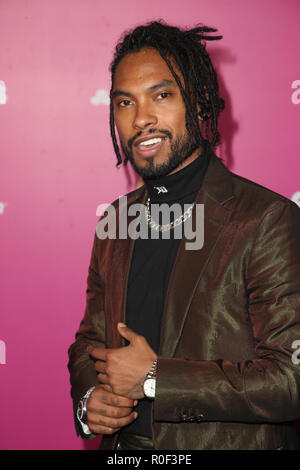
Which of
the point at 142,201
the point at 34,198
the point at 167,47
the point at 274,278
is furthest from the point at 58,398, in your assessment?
the point at 167,47

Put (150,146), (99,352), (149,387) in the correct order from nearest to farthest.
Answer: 1. (149,387)
2. (99,352)
3. (150,146)

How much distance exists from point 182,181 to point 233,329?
26.4 inches

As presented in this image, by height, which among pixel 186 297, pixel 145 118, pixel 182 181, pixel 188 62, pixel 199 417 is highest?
pixel 188 62

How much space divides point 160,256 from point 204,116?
68 cm

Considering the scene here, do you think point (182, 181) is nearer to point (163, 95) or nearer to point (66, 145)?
point (163, 95)

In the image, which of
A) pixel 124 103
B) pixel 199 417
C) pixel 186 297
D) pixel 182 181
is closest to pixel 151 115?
pixel 124 103

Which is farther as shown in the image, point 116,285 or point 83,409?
point 116,285

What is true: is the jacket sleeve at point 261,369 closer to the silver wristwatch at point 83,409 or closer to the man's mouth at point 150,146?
the silver wristwatch at point 83,409

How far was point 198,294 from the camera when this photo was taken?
1.71 metres

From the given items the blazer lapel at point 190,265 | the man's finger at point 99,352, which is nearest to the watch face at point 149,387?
the blazer lapel at point 190,265

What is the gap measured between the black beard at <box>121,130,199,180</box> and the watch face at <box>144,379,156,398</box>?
0.84 metres

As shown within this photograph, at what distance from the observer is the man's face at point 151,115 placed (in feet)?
6.33

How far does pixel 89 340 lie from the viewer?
2.18 metres

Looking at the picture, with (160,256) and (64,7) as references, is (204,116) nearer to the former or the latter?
(160,256)
